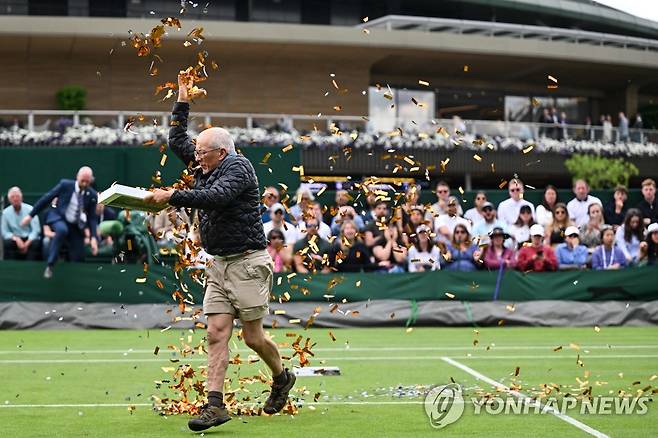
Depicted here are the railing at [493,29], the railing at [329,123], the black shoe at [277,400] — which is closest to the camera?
the black shoe at [277,400]

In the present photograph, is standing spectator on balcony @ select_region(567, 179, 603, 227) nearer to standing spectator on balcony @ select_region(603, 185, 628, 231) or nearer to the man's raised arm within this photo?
standing spectator on balcony @ select_region(603, 185, 628, 231)

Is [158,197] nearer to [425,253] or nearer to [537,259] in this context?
[425,253]

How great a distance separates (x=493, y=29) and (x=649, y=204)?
93.2ft

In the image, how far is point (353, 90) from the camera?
47344 millimetres

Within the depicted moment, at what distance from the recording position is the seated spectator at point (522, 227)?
732 inches

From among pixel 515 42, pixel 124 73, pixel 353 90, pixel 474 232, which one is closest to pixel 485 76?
pixel 515 42

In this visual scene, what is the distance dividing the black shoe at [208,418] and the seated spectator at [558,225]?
11889mm

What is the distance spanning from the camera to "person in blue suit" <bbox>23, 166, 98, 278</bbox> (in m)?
18.0

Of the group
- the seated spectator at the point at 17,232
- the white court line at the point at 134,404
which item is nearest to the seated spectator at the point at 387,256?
the seated spectator at the point at 17,232

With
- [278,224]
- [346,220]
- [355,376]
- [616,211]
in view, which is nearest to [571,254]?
[616,211]

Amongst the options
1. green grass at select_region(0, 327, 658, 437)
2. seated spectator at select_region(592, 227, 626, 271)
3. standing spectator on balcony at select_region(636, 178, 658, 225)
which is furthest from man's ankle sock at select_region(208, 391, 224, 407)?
standing spectator on balcony at select_region(636, 178, 658, 225)

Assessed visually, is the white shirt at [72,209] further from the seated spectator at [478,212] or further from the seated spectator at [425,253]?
the seated spectator at [478,212]

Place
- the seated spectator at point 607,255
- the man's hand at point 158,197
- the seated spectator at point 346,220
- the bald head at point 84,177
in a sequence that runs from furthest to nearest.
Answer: the seated spectator at point 607,255, the bald head at point 84,177, the seated spectator at point 346,220, the man's hand at point 158,197

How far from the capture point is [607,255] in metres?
19.1
